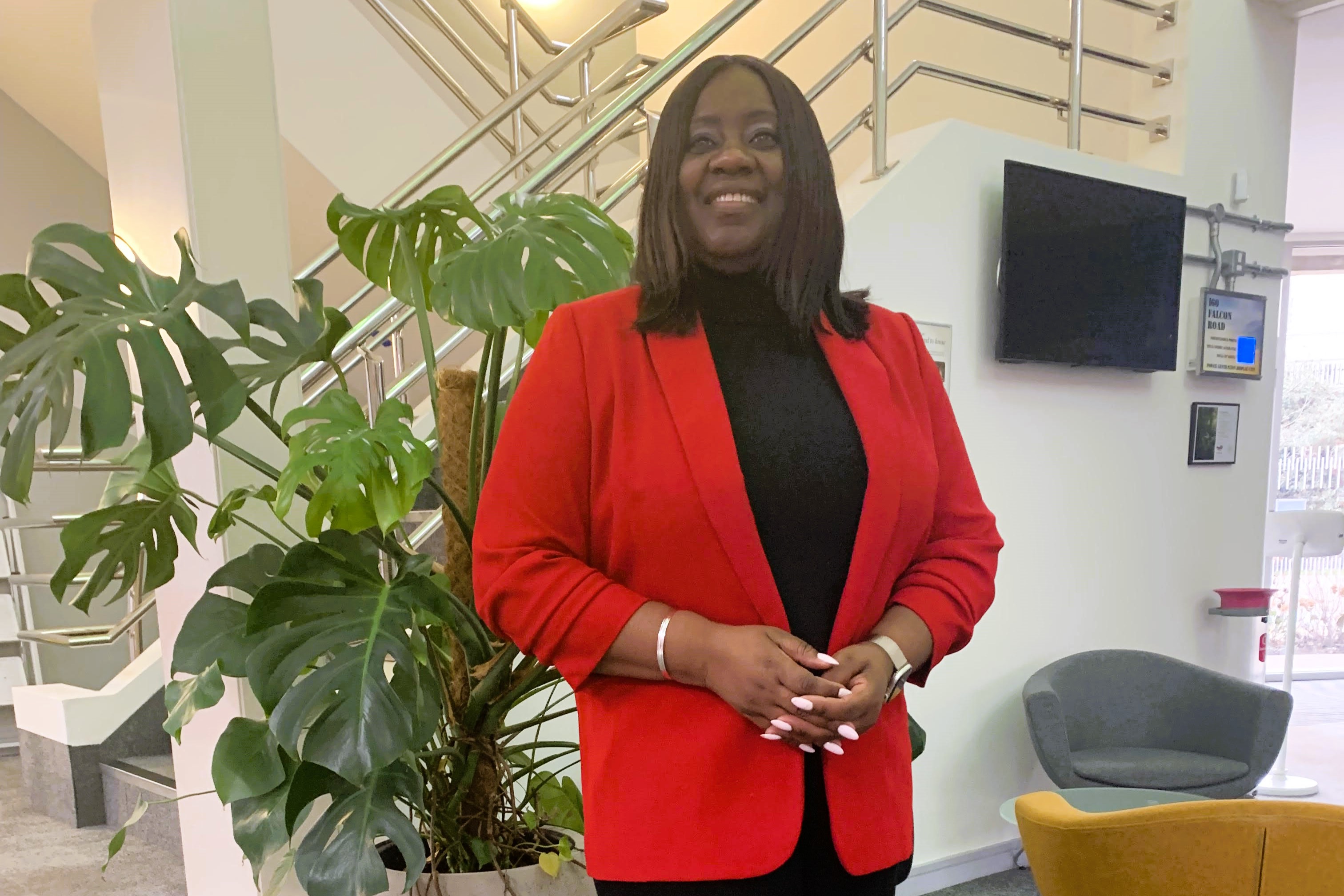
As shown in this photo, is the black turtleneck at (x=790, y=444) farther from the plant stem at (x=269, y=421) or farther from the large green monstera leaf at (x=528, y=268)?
the plant stem at (x=269, y=421)

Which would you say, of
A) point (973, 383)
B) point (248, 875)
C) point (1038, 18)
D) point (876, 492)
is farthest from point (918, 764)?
point (1038, 18)

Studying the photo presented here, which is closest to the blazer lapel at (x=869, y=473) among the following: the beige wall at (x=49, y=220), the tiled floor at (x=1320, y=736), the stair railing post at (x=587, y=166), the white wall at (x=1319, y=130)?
the stair railing post at (x=587, y=166)

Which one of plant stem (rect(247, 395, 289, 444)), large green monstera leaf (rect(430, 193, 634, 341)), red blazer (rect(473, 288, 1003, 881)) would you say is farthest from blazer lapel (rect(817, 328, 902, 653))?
plant stem (rect(247, 395, 289, 444))

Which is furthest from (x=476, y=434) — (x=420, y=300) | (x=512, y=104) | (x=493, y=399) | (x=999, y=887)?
(x=999, y=887)

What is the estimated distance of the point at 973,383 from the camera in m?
2.97

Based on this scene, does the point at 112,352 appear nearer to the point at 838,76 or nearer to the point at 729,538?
the point at 729,538

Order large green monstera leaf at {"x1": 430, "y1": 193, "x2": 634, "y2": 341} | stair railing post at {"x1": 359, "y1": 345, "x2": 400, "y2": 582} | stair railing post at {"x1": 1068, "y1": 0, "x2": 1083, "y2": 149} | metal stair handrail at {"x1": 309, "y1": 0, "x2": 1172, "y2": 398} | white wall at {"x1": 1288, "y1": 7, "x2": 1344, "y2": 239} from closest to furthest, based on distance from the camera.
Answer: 1. large green monstera leaf at {"x1": 430, "y1": 193, "x2": 634, "y2": 341}
2. stair railing post at {"x1": 359, "y1": 345, "x2": 400, "y2": 582}
3. metal stair handrail at {"x1": 309, "y1": 0, "x2": 1172, "y2": 398}
4. stair railing post at {"x1": 1068, "y1": 0, "x2": 1083, "y2": 149}
5. white wall at {"x1": 1288, "y1": 7, "x2": 1344, "y2": 239}

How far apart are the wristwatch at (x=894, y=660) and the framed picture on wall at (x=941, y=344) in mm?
1950

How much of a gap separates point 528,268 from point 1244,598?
350 centimetres

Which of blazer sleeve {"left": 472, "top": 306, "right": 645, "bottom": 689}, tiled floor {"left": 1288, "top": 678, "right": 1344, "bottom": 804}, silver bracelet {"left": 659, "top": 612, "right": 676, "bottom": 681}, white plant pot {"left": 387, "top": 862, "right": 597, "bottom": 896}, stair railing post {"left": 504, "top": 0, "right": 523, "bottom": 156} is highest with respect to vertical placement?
stair railing post {"left": 504, "top": 0, "right": 523, "bottom": 156}

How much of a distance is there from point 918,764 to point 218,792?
86.4 inches

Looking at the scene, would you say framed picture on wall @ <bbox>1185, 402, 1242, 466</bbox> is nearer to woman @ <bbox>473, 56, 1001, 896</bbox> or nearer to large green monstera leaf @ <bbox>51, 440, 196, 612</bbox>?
woman @ <bbox>473, 56, 1001, 896</bbox>

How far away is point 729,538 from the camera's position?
3.14 feet

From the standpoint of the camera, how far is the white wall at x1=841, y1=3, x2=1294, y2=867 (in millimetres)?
2871
